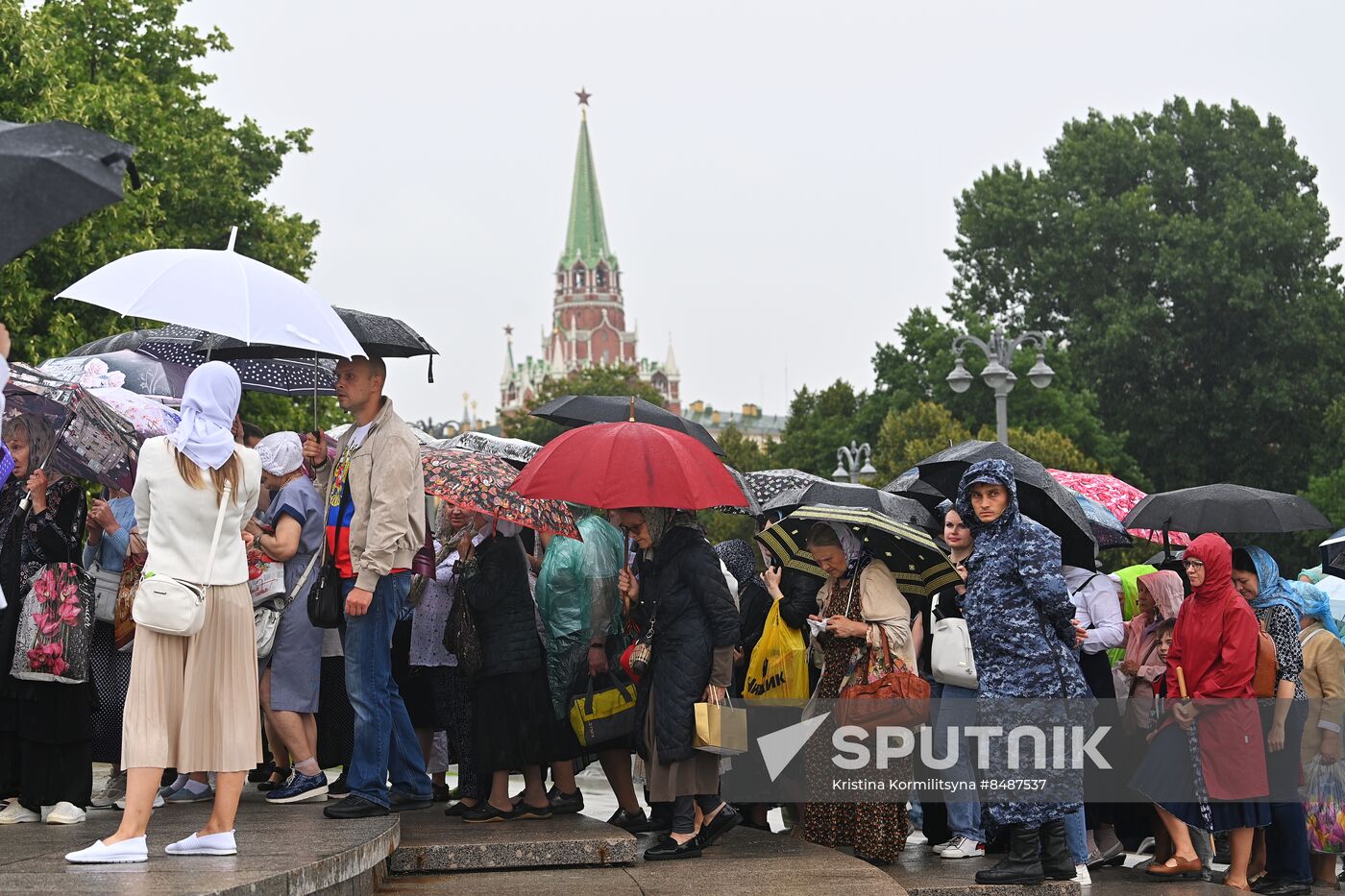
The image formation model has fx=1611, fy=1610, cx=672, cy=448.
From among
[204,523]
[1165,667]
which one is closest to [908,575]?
[1165,667]

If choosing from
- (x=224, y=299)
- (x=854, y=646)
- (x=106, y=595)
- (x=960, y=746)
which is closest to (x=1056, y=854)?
(x=960, y=746)

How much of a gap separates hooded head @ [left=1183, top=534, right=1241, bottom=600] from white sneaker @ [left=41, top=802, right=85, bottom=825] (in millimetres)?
5737

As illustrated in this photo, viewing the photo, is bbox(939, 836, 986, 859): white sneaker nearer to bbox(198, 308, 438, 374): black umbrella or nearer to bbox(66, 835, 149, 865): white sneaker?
bbox(198, 308, 438, 374): black umbrella

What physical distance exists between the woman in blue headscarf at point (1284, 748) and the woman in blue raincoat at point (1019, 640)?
5.61 feet

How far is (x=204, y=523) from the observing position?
614cm

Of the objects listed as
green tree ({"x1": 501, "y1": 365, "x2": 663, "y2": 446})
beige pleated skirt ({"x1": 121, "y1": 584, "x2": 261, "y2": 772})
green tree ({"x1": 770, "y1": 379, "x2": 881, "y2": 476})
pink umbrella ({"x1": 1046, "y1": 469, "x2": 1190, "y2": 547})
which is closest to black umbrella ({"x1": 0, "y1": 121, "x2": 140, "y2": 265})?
beige pleated skirt ({"x1": 121, "y1": 584, "x2": 261, "y2": 772})

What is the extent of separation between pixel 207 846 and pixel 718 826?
2.88 meters

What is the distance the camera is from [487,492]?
8.02 meters

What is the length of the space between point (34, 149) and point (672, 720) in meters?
4.34

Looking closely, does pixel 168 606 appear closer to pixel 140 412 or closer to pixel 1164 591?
pixel 140 412

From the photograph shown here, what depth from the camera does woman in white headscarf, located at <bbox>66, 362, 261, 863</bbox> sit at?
6.02m

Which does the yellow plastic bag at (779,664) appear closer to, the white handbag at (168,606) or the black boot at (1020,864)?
the black boot at (1020,864)

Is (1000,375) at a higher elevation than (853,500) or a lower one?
higher

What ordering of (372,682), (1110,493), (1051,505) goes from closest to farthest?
(372,682) → (1051,505) → (1110,493)
